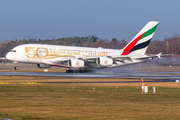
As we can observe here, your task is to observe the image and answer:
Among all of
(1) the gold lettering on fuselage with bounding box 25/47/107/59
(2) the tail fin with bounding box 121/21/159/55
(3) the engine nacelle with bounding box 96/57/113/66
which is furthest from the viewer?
(2) the tail fin with bounding box 121/21/159/55

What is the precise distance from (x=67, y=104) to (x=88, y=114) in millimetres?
4047

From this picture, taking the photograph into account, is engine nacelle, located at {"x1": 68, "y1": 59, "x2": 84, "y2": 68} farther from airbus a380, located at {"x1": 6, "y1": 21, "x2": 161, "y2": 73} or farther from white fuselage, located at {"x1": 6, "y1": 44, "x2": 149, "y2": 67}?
white fuselage, located at {"x1": 6, "y1": 44, "x2": 149, "y2": 67}

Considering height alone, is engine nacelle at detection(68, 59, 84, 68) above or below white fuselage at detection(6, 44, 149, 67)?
below

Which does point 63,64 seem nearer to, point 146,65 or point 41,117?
point 146,65

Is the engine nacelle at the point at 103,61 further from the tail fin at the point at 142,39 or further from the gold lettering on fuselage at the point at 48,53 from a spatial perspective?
the tail fin at the point at 142,39

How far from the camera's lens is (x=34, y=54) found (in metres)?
56.2

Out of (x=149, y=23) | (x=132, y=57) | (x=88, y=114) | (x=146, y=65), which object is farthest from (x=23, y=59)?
(x=88, y=114)

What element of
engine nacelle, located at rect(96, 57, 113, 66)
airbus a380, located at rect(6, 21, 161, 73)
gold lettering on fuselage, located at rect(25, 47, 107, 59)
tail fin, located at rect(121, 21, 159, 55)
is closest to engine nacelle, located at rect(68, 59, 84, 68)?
airbus a380, located at rect(6, 21, 161, 73)

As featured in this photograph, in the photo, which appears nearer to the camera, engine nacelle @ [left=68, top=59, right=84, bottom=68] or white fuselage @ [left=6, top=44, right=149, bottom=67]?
white fuselage @ [left=6, top=44, right=149, bottom=67]

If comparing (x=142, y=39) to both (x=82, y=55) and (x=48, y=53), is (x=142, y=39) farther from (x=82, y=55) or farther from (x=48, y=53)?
(x=48, y=53)

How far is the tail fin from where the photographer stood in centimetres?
6100

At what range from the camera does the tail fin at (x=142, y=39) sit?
200 ft

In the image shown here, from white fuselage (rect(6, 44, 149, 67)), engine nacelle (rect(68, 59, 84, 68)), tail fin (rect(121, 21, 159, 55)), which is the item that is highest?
tail fin (rect(121, 21, 159, 55))

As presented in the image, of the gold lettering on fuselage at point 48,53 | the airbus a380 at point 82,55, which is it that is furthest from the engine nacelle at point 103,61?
the gold lettering on fuselage at point 48,53
